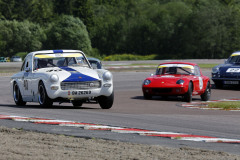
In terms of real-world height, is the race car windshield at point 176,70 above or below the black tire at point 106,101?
above

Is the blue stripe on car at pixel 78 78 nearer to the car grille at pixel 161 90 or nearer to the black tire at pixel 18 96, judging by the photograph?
the black tire at pixel 18 96

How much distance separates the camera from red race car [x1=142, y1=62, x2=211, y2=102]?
17.3 m

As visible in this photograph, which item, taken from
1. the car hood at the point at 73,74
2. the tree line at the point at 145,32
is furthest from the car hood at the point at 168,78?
the tree line at the point at 145,32

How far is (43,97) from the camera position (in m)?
13.7

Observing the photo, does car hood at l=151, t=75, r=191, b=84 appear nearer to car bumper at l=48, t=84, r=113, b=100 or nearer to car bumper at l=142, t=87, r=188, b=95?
car bumper at l=142, t=87, r=188, b=95

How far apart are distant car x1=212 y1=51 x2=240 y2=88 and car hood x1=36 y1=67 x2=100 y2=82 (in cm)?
1091

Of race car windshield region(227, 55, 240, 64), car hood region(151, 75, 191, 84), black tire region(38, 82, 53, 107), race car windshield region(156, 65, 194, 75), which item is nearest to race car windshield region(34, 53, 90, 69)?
black tire region(38, 82, 53, 107)

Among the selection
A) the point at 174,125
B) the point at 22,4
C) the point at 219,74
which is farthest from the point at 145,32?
the point at 174,125

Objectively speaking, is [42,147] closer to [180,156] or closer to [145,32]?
[180,156]

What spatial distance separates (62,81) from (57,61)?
1.50 m

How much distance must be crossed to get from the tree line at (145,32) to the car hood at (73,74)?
3090 inches

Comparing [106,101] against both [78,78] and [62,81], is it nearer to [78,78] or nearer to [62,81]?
[78,78]

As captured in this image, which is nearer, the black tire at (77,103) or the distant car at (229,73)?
the black tire at (77,103)

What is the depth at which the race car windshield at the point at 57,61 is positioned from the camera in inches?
573
